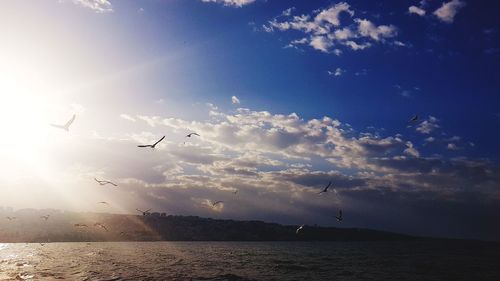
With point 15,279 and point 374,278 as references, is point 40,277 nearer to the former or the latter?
point 15,279

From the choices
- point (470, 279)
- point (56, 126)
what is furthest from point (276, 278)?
point (56, 126)

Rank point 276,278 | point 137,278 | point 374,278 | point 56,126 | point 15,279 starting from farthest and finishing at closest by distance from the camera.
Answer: point 374,278 → point 276,278 → point 137,278 → point 15,279 → point 56,126

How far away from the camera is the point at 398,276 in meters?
57.2

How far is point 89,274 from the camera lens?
50.2 meters

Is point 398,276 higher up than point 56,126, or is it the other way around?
point 56,126

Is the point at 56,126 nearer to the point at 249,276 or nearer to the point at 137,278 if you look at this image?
the point at 137,278

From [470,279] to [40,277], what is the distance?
5669 centimetres

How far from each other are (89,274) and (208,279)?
629 inches

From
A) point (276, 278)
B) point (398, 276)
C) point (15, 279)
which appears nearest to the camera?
point (15, 279)

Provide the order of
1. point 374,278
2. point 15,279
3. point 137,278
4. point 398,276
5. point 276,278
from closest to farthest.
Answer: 1. point 15,279
2. point 137,278
3. point 276,278
4. point 374,278
5. point 398,276

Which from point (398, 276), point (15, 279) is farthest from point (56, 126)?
point (398, 276)

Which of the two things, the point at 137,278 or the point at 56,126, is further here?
the point at 137,278

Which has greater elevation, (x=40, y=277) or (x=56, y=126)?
(x=56, y=126)

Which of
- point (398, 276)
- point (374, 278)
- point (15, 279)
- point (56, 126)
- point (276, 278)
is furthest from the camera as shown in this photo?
point (398, 276)
